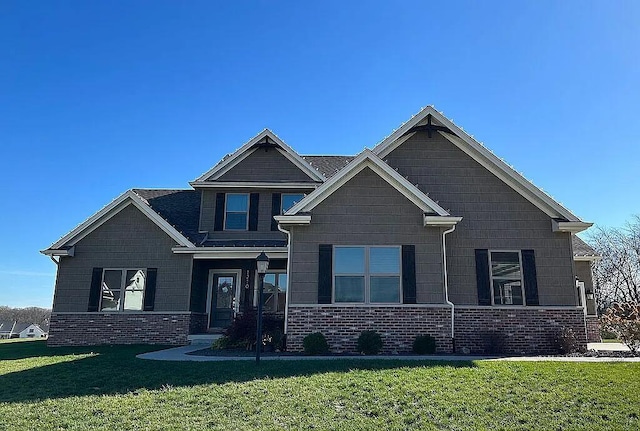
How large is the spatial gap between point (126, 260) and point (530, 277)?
44.2 ft

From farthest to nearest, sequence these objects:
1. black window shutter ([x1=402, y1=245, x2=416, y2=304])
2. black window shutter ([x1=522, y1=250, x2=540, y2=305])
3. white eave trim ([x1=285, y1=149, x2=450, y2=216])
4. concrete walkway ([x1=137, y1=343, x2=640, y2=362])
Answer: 1. black window shutter ([x1=522, y1=250, x2=540, y2=305])
2. white eave trim ([x1=285, y1=149, x2=450, y2=216])
3. black window shutter ([x1=402, y1=245, x2=416, y2=304])
4. concrete walkway ([x1=137, y1=343, x2=640, y2=362])

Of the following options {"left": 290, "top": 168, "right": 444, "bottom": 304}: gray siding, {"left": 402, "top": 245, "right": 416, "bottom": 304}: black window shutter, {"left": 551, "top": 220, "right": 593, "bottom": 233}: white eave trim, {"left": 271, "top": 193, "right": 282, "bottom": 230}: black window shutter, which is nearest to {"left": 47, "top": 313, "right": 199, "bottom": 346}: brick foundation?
{"left": 271, "top": 193, "right": 282, "bottom": 230}: black window shutter

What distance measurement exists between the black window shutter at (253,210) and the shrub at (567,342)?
11132 mm

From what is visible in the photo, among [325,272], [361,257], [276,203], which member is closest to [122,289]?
[276,203]

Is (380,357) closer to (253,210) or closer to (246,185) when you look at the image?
(253,210)

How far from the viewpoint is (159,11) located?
40.9 feet

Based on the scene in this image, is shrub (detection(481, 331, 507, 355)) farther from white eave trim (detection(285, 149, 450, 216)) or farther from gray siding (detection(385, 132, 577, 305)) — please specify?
white eave trim (detection(285, 149, 450, 216))

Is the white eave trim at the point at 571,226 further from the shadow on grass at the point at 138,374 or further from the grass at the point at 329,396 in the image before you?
the shadow on grass at the point at 138,374

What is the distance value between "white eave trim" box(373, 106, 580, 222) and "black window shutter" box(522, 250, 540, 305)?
145 cm

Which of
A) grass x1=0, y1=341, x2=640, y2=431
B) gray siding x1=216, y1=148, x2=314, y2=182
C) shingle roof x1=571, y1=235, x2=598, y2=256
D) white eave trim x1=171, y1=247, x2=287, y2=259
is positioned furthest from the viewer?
gray siding x1=216, y1=148, x2=314, y2=182

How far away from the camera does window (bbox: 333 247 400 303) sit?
12000mm

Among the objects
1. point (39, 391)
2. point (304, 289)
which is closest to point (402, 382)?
point (304, 289)

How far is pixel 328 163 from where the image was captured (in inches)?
821

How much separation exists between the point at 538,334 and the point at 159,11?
13919 millimetres
